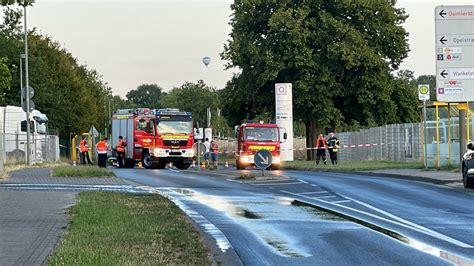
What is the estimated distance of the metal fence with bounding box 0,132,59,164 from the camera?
141 feet

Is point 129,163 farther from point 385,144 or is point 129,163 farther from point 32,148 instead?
point 385,144

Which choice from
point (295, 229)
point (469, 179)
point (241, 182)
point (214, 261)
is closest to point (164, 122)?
point (241, 182)

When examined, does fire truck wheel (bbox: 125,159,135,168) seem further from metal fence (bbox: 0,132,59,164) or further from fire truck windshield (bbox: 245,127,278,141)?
fire truck windshield (bbox: 245,127,278,141)

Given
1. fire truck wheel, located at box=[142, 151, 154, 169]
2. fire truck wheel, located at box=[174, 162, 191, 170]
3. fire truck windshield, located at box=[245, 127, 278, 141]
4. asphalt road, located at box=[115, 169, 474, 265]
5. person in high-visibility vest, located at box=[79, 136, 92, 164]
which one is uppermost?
fire truck windshield, located at box=[245, 127, 278, 141]

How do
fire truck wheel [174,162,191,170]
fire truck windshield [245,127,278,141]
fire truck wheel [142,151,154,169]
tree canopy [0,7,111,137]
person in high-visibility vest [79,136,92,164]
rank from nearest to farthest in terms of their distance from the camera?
fire truck windshield [245,127,278,141], fire truck wheel [142,151,154,169], fire truck wheel [174,162,191,170], person in high-visibility vest [79,136,92,164], tree canopy [0,7,111,137]

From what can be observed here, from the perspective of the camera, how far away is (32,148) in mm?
46625

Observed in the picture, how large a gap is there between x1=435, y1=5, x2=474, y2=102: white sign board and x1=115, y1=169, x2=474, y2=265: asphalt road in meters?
5.37

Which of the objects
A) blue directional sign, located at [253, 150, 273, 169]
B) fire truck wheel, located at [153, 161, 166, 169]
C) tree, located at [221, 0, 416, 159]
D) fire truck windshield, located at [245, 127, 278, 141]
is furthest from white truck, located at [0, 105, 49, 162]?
blue directional sign, located at [253, 150, 273, 169]

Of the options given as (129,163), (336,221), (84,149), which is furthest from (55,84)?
→ (336,221)

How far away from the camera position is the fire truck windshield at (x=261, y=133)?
148 ft

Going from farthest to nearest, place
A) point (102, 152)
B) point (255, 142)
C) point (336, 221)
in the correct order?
1. point (255, 142)
2. point (102, 152)
3. point (336, 221)

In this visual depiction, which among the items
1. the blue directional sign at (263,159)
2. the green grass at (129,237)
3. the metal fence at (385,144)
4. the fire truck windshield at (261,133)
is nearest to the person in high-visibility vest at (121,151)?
the fire truck windshield at (261,133)

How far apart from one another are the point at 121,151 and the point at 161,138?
4.29 meters

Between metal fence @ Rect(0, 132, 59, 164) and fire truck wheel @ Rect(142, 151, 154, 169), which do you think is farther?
fire truck wheel @ Rect(142, 151, 154, 169)
